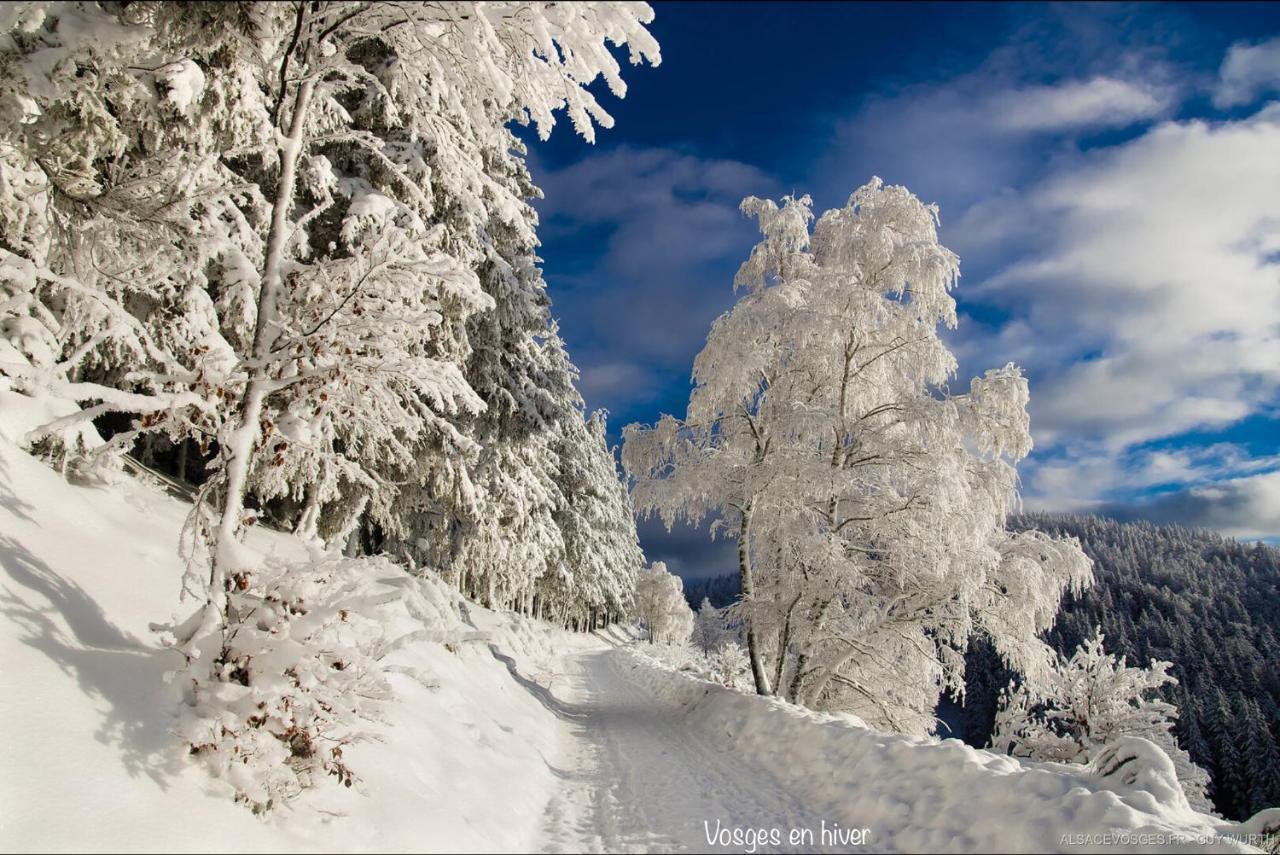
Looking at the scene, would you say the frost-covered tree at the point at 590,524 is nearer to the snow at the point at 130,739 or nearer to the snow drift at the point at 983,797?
the snow drift at the point at 983,797

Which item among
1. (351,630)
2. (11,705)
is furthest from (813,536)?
(11,705)

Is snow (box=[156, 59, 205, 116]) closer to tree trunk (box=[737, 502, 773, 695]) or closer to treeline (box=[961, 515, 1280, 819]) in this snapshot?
tree trunk (box=[737, 502, 773, 695])

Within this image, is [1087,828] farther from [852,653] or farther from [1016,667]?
[1016,667]

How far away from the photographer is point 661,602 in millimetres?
64125

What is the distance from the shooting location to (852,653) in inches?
427

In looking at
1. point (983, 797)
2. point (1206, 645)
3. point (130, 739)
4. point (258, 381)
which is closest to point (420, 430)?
point (258, 381)

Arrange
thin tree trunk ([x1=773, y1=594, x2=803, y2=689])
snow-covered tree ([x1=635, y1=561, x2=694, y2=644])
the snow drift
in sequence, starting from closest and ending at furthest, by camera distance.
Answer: the snow drift
thin tree trunk ([x1=773, y1=594, x2=803, y2=689])
snow-covered tree ([x1=635, y1=561, x2=694, y2=644])

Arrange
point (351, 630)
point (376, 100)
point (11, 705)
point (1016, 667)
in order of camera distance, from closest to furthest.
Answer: point (11, 705) → point (351, 630) → point (376, 100) → point (1016, 667)

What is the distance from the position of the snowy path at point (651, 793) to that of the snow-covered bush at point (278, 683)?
2.08 metres

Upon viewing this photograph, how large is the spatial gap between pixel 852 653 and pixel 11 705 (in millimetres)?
10634

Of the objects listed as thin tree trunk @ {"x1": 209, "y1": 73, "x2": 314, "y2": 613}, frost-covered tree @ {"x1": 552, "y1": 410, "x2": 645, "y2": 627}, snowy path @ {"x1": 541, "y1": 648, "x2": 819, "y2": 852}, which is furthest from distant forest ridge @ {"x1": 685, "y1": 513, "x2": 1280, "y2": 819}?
thin tree trunk @ {"x1": 209, "y1": 73, "x2": 314, "y2": 613}

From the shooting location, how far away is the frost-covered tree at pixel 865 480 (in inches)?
394

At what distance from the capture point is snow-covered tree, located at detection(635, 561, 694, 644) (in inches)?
2530

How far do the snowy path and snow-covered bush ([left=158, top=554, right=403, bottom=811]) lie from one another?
6.83 feet
